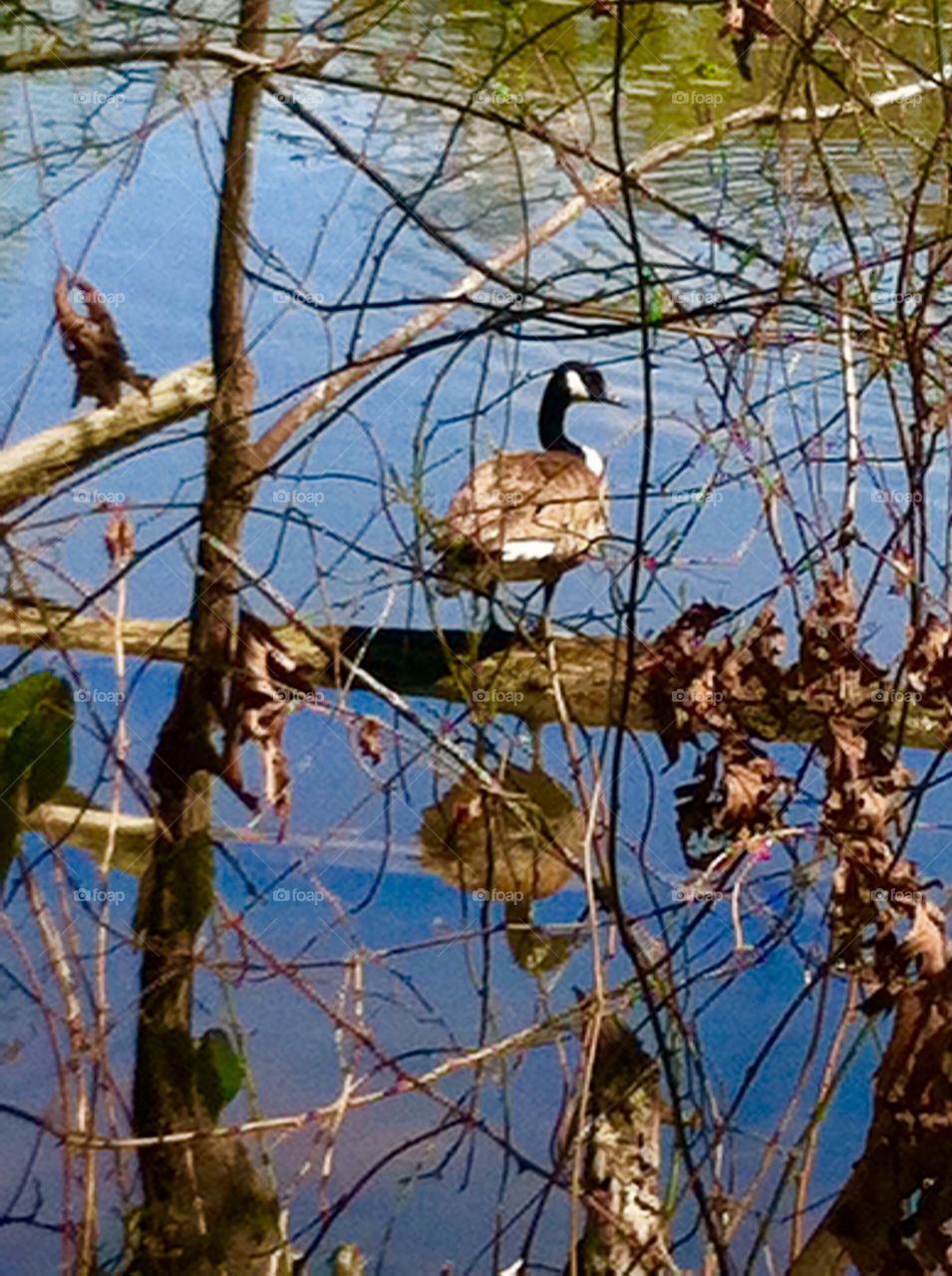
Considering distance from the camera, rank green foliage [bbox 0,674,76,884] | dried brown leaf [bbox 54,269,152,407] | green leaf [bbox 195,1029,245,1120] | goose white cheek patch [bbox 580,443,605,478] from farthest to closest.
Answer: goose white cheek patch [bbox 580,443,605,478] → green leaf [bbox 195,1029,245,1120] → green foliage [bbox 0,674,76,884] → dried brown leaf [bbox 54,269,152,407]

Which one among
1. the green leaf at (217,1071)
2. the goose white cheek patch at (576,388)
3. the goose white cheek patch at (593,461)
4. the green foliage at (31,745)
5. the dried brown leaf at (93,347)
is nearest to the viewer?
the dried brown leaf at (93,347)

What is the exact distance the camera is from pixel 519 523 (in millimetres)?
1688

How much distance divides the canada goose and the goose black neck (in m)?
0.10

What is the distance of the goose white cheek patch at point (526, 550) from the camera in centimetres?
169

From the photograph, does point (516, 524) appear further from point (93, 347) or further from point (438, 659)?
point (93, 347)

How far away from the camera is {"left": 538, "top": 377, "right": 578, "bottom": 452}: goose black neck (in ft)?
6.26

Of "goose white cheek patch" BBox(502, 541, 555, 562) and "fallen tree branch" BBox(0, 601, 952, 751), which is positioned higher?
"goose white cheek patch" BBox(502, 541, 555, 562)

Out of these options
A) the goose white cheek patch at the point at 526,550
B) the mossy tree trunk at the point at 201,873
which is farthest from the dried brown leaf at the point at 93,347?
the goose white cheek patch at the point at 526,550

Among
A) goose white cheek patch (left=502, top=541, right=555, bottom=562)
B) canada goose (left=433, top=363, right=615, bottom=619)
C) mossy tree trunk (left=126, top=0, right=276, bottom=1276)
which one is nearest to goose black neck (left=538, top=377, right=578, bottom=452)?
canada goose (left=433, top=363, right=615, bottom=619)

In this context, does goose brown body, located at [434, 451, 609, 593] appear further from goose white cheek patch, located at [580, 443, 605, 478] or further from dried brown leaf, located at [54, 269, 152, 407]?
dried brown leaf, located at [54, 269, 152, 407]

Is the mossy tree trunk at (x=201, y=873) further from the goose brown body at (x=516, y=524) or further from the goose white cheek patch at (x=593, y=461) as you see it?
the goose white cheek patch at (x=593, y=461)

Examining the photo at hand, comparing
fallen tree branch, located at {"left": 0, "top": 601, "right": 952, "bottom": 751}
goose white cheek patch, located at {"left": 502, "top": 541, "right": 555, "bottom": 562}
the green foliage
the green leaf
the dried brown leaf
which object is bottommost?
the green leaf

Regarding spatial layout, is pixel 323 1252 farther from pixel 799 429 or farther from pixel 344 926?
pixel 799 429

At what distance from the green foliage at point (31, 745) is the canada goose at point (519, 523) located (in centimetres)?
34
